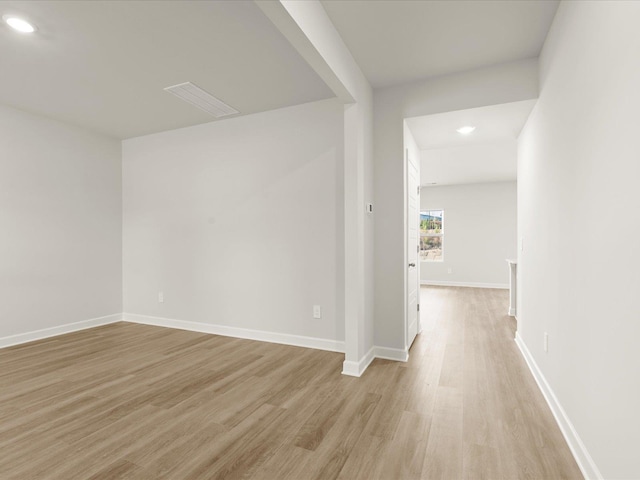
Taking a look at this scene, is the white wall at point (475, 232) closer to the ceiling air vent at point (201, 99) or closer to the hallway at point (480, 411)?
the hallway at point (480, 411)

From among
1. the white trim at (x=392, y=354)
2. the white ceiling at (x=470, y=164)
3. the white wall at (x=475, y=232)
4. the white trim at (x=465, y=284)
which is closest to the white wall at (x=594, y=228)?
the white trim at (x=392, y=354)

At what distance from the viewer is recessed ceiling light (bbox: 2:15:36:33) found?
2.22 meters

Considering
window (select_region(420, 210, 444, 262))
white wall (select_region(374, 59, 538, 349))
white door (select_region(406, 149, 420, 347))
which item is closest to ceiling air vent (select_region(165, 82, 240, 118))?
white wall (select_region(374, 59, 538, 349))

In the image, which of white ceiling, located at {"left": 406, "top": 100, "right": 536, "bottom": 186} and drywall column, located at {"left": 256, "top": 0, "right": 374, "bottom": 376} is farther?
white ceiling, located at {"left": 406, "top": 100, "right": 536, "bottom": 186}

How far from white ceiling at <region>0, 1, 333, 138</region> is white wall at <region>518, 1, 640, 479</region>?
1.90 metres

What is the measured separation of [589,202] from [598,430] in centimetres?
106

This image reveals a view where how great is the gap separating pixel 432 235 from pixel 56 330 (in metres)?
8.36

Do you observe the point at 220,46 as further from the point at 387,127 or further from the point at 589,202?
the point at 589,202

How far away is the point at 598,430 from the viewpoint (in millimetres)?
1470

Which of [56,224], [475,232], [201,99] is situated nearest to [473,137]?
[201,99]

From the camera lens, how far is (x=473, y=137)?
376cm

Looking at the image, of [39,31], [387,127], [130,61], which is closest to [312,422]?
[387,127]

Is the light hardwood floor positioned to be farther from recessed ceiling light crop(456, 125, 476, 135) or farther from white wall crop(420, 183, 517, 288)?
white wall crop(420, 183, 517, 288)

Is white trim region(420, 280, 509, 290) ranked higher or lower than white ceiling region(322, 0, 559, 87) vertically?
lower
